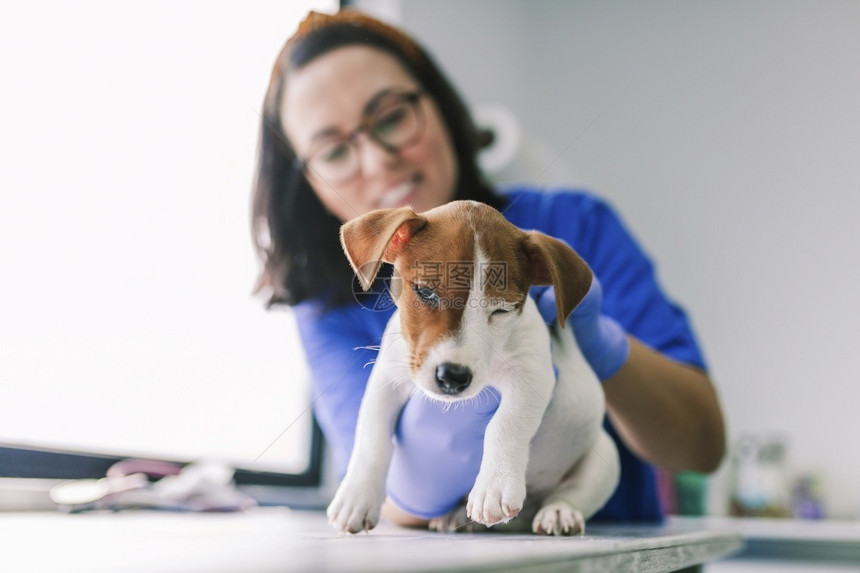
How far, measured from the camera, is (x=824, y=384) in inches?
65.1

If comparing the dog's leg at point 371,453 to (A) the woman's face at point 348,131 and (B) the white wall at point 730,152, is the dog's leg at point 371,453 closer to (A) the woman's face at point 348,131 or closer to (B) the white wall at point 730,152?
(A) the woman's face at point 348,131

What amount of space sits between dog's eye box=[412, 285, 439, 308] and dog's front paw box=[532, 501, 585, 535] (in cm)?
Result: 24

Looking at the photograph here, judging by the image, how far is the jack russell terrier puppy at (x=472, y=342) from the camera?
0.44m

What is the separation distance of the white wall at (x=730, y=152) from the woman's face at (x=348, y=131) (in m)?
0.13

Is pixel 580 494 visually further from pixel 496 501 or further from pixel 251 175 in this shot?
pixel 251 175

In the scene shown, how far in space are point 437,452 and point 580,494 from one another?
0.15 metres

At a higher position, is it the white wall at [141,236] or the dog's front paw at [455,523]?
the white wall at [141,236]

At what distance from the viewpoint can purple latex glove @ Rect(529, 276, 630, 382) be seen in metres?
0.60

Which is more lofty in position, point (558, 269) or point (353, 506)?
point (558, 269)

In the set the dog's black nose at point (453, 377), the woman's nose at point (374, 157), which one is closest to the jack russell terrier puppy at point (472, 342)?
the dog's black nose at point (453, 377)

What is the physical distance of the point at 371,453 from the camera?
0.51 meters

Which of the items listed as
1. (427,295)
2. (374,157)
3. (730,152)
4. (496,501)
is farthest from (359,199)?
(730,152)

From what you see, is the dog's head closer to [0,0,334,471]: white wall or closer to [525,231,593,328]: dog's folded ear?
[525,231,593,328]: dog's folded ear

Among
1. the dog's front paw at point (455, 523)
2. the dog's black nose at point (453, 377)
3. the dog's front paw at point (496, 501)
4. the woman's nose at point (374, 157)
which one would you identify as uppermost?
the woman's nose at point (374, 157)
